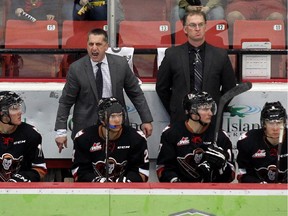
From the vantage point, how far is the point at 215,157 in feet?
18.6

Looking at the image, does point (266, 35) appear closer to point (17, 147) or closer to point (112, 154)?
point (112, 154)

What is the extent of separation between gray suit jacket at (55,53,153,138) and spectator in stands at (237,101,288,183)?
855 millimetres

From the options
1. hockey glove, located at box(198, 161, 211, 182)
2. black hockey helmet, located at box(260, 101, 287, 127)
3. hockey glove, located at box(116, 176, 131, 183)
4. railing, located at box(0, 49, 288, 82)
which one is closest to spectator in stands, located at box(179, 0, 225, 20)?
railing, located at box(0, 49, 288, 82)

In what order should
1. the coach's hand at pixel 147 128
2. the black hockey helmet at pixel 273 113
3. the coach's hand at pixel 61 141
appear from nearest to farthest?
the black hockey helmet at pixel 273 113 → the coach's hand at pixel 61 141 → the coach's hand at pixel 147 128

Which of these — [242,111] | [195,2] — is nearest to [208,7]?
[195,2]

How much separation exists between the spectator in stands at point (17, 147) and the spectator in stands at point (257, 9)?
2000 mm

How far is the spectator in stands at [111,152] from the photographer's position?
5855 millimetres

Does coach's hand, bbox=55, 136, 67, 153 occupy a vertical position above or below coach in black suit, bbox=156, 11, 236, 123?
below

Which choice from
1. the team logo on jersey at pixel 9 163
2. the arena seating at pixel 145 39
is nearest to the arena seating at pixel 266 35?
the arena seating at pixel 145 39

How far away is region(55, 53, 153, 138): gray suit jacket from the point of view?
6.33 metres

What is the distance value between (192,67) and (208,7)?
0.81m

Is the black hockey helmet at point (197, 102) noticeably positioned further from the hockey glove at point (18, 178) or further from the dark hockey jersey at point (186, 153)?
the hockey glove at point (18, 178)

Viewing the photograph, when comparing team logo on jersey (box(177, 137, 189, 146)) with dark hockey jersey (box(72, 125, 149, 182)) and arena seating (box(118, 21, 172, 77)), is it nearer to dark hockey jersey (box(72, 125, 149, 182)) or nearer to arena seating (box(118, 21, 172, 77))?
dark hockey jersey (box(72, 125, 149, 182))

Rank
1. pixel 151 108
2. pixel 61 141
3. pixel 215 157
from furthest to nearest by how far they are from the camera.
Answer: pixel 151 108 → pixel 61 141 → pixel 215 157
